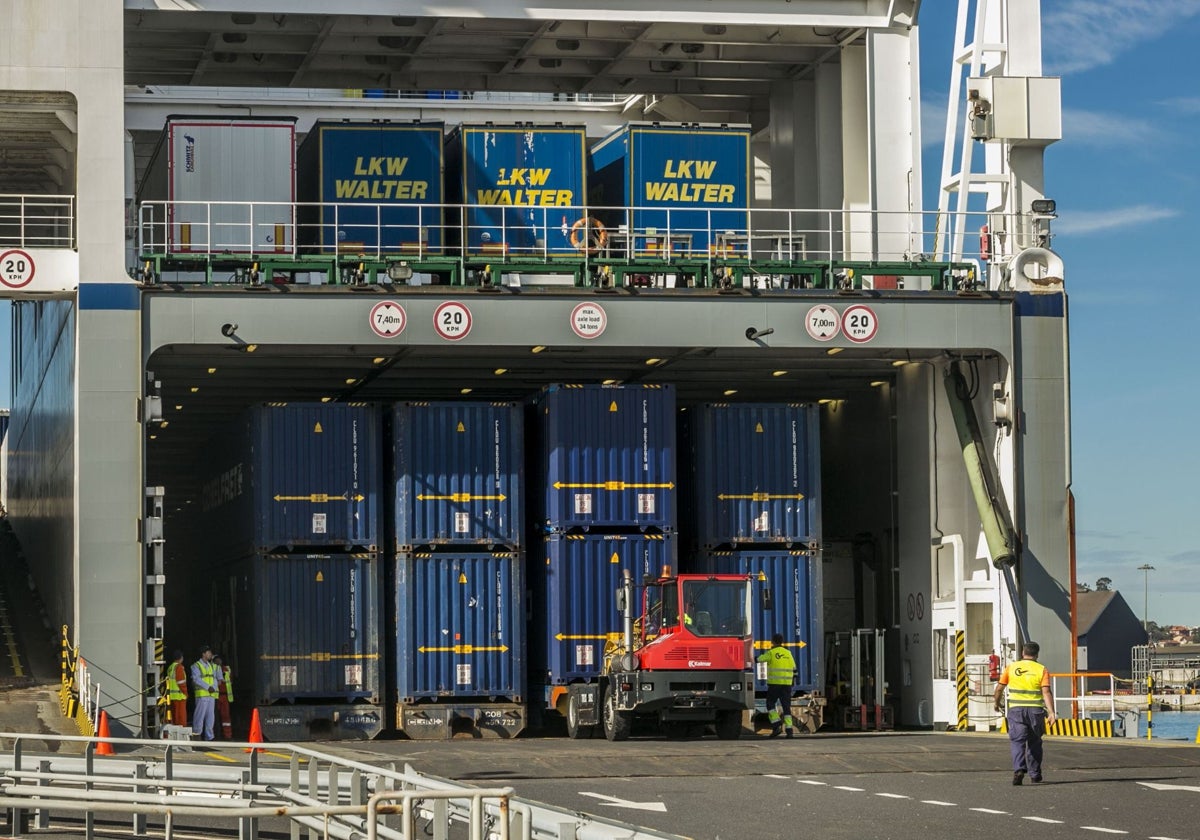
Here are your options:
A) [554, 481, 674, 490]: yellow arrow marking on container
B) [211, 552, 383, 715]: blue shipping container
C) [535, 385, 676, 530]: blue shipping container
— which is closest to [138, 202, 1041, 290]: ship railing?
[535, 385, 676, 530]: blue shipping container

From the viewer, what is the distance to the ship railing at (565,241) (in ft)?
102

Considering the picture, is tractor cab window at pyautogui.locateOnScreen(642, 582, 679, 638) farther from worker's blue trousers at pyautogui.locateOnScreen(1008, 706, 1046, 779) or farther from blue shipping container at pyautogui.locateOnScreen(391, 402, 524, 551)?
worker's blue trousers at pyautogui.locateOnScreen(1008, 706, 1046, 779)

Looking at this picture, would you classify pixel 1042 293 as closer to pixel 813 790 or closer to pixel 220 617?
pixel 813 790

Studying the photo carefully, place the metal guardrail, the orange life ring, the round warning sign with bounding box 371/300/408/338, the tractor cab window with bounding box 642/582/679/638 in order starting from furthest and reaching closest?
the orange life ring < the round warning sign with bounding box 371/300/408/338 < the tractor cab window with bounding box 642/582/679/638 < the metal guardrail

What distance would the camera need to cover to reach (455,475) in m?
30.6

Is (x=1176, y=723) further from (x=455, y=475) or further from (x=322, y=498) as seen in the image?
(x=322, y=498)

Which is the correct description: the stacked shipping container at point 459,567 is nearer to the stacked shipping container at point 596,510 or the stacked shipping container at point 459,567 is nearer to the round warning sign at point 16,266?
the stacked shipping container at point 596,510

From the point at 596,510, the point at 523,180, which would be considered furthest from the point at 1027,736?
the point at 523,180

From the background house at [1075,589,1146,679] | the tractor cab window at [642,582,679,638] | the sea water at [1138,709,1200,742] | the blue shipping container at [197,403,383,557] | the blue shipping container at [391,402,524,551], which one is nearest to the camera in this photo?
the tractor cab window at [642,582,679,638]

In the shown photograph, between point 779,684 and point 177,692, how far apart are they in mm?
9319

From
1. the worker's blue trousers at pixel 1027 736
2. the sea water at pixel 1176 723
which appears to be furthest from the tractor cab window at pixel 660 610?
the sea water at pixel 1176 723

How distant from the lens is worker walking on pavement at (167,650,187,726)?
3005 cm

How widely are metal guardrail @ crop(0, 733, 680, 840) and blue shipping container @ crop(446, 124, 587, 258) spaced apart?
14144mm

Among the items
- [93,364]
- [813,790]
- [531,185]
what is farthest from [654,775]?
[531,185]
